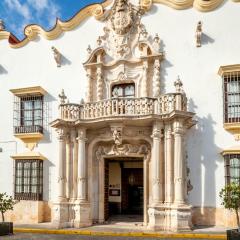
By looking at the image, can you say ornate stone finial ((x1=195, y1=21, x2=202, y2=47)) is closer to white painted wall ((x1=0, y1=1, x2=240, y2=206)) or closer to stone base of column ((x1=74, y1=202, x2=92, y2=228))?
white painted wall ((x1=0, y1=1, x2=240, y2=206))

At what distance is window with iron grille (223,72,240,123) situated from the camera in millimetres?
17359

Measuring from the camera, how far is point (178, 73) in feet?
60.1

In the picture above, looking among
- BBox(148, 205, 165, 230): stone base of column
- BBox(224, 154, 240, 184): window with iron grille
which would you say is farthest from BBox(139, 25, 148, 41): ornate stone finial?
BBox(148, 205, 165, 230): stone base of column

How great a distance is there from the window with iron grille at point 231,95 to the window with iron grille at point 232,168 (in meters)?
1.75

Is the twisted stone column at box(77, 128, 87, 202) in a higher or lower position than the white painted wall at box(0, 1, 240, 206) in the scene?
lower

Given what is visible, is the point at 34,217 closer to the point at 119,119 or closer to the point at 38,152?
the point at 38,152

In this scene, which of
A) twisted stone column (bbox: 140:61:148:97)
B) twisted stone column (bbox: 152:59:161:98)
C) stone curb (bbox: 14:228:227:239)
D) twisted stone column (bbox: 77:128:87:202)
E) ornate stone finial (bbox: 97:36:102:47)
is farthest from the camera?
ornate stone finial (bbox: 97:36:102:47)

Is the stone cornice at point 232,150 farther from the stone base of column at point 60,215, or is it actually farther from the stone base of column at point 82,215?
the stone base of column at point 60,215

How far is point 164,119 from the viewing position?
16.8m

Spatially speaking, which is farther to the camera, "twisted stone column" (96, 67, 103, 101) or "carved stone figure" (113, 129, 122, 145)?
"twisted stone column" (96, 67, 103, 101)

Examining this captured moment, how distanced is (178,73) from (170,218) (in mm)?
6636

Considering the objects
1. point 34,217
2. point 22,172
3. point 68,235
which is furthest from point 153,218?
point 22,172

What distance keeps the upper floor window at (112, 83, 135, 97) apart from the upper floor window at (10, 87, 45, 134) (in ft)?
13.0

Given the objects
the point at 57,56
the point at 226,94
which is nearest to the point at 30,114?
the point at 57,56
